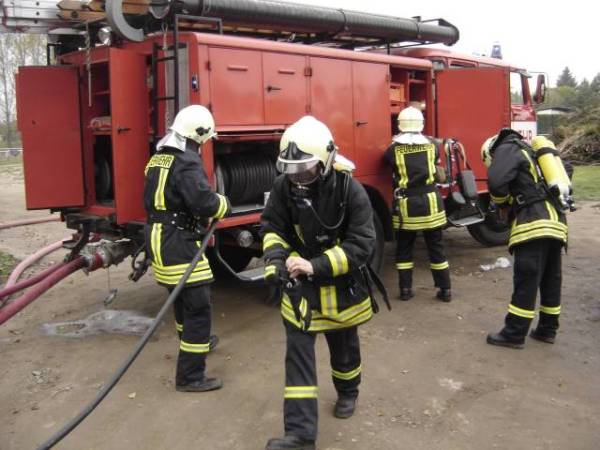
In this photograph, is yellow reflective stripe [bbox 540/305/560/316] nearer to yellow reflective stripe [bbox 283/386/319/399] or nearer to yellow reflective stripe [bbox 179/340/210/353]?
yellow reflective stripe [bbox 283/386/319/399]

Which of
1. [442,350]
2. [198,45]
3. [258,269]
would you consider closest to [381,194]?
[258,269]

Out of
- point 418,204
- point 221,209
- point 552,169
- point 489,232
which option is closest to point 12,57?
point 489,232

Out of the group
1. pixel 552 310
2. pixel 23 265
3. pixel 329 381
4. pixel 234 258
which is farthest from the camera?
pixel 23 265

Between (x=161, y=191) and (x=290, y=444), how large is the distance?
1.87 metres

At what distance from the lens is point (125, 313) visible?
5.82 meters

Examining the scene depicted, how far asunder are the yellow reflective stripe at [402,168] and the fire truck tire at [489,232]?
94.6 inches

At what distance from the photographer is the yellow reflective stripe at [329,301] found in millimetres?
3369

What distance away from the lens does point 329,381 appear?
13.9ft

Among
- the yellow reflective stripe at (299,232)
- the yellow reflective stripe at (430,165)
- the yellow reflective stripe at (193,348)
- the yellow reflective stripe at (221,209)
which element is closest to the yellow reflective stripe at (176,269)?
the yellow reflective stripe at (221,209)

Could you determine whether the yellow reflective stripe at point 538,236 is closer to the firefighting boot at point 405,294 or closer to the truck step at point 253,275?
the firefighting boot at point 405,294

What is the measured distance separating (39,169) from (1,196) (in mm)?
11497

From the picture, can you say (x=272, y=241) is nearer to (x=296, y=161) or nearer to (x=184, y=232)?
(x=296, y=161)

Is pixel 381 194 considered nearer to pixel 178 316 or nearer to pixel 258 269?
pixel 258 269

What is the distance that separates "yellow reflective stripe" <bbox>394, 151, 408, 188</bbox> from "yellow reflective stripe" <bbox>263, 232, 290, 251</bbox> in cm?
296
